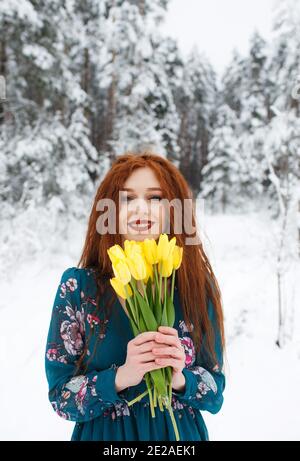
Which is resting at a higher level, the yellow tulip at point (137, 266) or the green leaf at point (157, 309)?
the yellow tulip at point (137, 266)

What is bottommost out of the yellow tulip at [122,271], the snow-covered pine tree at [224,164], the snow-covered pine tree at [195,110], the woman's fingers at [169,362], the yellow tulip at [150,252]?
the woman's fingers at [169,362]

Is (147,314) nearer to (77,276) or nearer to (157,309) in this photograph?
(157,309)

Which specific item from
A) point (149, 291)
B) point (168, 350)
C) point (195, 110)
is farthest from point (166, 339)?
point (195, 110)

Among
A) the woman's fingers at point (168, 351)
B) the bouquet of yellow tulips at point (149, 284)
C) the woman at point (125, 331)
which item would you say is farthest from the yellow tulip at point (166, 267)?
the woman at point (125, 331)

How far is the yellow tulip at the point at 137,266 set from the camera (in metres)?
1.00

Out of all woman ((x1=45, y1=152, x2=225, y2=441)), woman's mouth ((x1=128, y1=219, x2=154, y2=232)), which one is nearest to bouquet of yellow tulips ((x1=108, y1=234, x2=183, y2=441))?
woman ((x1=45, y1=152, x2=225, y2=441))

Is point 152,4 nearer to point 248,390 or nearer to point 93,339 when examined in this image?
point 248,390

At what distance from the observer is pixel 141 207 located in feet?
4.64

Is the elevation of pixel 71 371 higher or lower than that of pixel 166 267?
lower

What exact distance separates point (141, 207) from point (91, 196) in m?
9.63

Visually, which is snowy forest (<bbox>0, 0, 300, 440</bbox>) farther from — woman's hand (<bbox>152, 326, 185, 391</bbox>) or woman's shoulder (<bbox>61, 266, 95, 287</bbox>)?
woman's hand (<bbox>152, 326, 185, 391</bbox>)

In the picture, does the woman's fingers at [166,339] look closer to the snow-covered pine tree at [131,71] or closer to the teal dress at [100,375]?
the teal dress at [100,375]

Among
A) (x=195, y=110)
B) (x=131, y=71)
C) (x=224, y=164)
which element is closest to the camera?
(x=131, y=71)

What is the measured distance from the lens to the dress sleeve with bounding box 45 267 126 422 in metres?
1.23
